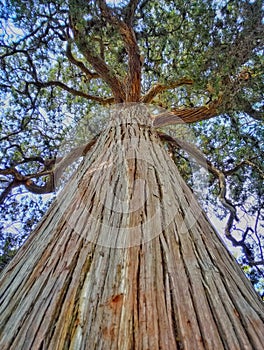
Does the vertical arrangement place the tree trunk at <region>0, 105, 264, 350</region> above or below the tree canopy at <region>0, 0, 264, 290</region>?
below

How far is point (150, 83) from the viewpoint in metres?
6.84

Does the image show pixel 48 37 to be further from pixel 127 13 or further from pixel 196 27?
pixel 196 27

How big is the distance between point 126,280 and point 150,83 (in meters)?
6.23

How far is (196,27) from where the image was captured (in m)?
4.62

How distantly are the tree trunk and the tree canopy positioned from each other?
276 centimetres

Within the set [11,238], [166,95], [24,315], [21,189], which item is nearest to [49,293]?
[24,315]

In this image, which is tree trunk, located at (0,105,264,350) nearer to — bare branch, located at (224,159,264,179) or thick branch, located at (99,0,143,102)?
thick branch, located at (99,0,143,102)

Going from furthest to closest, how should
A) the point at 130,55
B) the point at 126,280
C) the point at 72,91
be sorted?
the point at 72,91, the point at 130,55, the point at 126,280

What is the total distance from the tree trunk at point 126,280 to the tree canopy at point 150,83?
2.76m

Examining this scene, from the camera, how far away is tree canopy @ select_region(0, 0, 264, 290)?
14.5 ft

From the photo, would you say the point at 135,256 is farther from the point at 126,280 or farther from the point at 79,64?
the point at 79,64

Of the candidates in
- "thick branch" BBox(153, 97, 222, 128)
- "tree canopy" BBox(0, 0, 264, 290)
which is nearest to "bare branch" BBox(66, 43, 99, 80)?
"tree canopy" BBox(0, 0, 264, 290)

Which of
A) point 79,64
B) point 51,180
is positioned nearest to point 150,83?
point 79,64

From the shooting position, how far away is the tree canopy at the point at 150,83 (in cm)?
442
